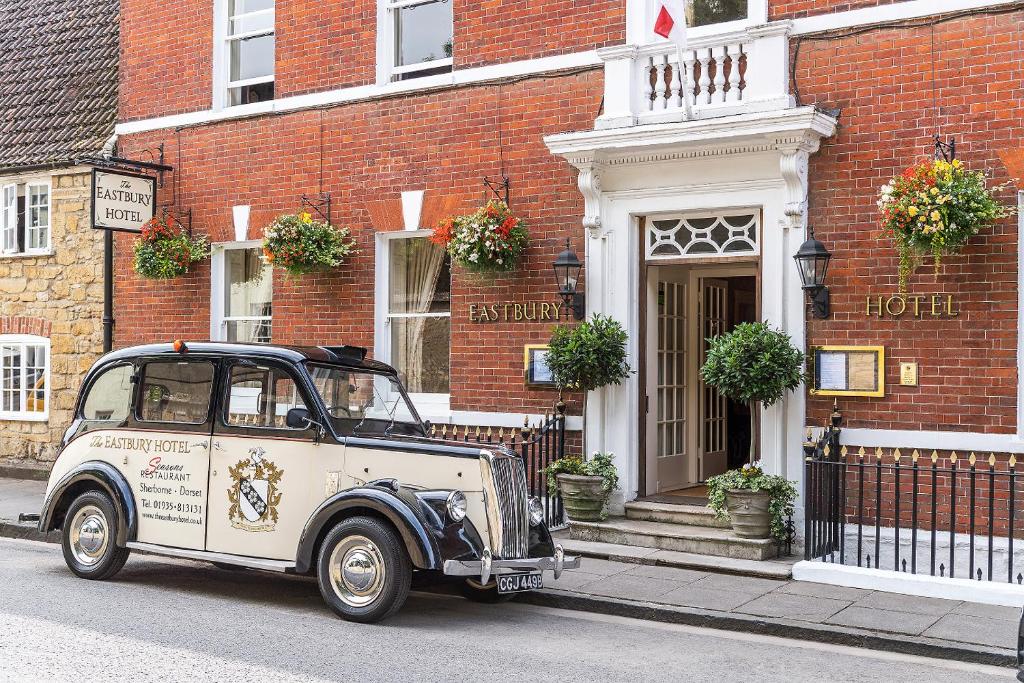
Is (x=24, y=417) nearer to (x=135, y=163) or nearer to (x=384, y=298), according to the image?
(x=135, y=163)

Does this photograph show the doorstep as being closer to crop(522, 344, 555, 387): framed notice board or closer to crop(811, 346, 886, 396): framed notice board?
crop(811, 346, 886, 396): framed notice board

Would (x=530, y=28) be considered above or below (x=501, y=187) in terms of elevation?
above

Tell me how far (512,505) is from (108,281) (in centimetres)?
880

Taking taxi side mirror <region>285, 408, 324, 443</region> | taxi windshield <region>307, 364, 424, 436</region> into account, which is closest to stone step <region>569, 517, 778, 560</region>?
taxi windshield <region>307, 364, 424, 436</region>

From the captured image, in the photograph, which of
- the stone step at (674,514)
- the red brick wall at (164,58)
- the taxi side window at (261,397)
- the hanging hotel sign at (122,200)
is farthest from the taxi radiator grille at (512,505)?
the red brick wall at (164,58)

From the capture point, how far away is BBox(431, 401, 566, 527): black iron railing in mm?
10898

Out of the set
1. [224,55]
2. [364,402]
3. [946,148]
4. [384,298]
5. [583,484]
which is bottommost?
[583,484]

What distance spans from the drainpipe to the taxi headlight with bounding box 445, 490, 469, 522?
28.1 feet

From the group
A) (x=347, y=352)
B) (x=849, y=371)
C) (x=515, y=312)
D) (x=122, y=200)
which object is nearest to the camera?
(x=347, y=352)

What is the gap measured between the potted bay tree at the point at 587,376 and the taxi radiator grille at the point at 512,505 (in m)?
2.66

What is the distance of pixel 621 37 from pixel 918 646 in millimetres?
6579

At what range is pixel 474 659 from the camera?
21.9 ft

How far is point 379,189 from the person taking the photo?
12.8 m

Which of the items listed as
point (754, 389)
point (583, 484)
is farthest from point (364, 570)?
point (754, 389)
